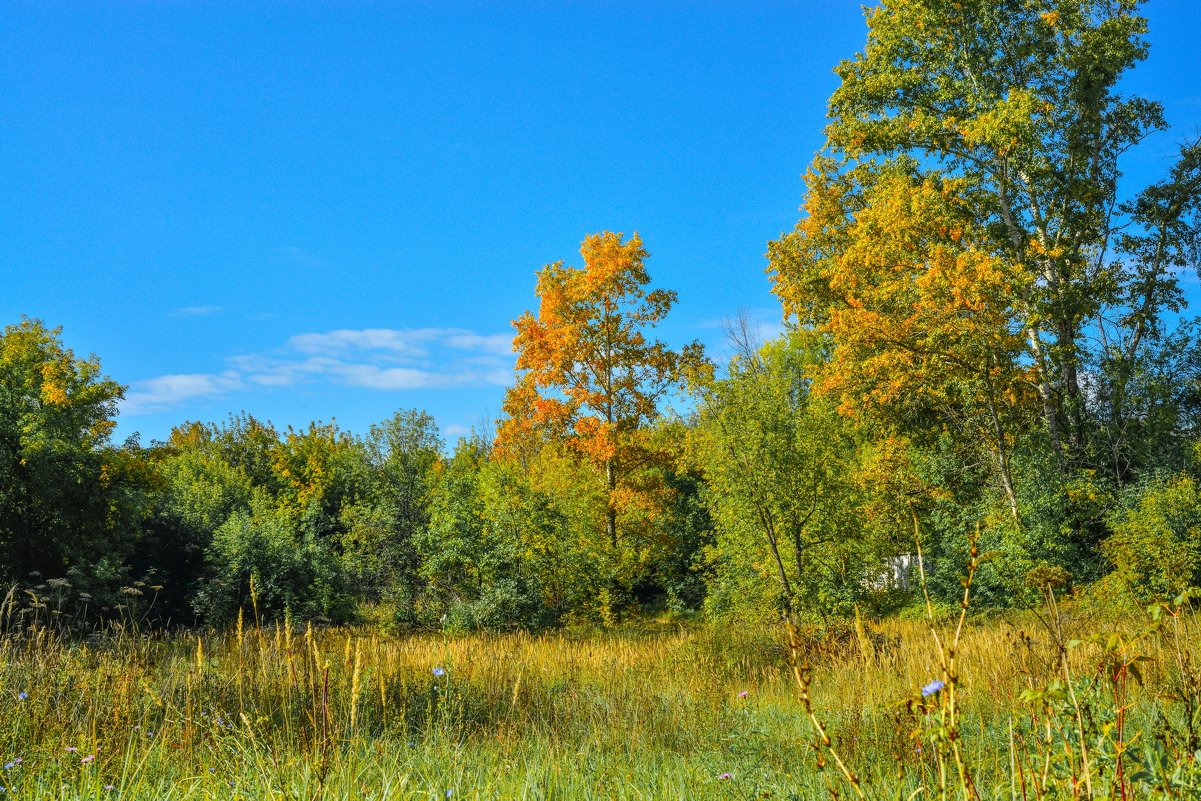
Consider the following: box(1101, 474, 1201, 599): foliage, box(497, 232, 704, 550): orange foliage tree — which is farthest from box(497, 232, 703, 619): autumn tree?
box(1101, 474, 1201, 599): foliage

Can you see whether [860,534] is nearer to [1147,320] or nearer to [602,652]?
[602,652]

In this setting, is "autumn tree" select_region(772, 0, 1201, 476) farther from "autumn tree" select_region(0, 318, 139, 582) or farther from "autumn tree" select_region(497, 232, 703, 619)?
"autumn tree" select_region(0, 318, 139, 582)

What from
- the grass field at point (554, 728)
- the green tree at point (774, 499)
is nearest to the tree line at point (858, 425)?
the green tree at point (774, 499)

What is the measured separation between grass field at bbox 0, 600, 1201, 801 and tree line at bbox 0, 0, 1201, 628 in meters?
6.61

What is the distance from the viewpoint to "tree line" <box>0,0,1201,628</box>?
14.7 metres

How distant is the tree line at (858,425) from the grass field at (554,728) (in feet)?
21.7

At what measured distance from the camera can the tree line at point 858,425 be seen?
48.1ft

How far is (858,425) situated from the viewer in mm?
20156

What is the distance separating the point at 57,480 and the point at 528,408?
11322 mm

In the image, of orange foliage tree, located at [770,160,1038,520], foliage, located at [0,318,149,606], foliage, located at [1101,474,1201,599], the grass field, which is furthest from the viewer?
foliage, located at [0,318,149,606]

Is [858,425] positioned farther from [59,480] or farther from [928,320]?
[59,480]

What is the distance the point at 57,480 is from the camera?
1806 centimetres

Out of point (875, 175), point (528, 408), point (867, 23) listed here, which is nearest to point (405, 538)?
point (528, 408)

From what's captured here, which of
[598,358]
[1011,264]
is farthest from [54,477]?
[1011,264]
